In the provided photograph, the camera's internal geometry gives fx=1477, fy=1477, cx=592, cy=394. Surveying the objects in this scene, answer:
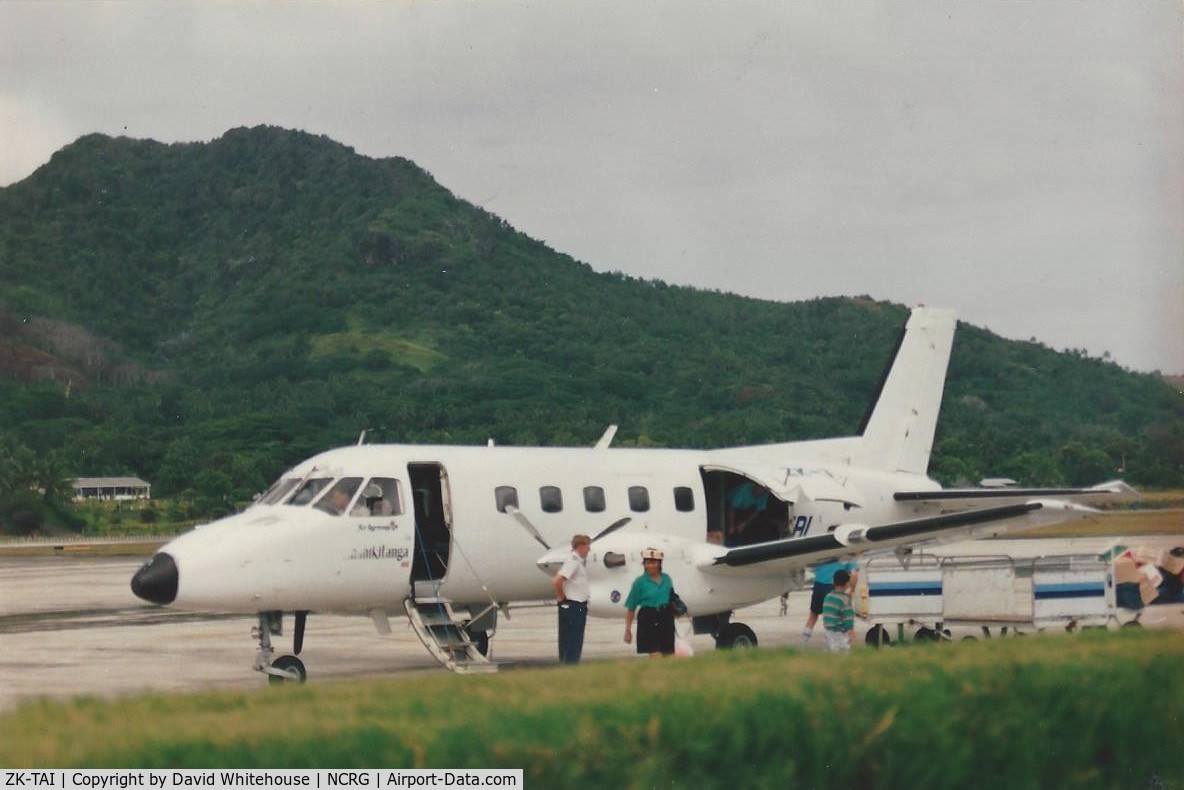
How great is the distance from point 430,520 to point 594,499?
208 cm

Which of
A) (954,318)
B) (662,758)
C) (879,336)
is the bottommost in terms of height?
(662,758)

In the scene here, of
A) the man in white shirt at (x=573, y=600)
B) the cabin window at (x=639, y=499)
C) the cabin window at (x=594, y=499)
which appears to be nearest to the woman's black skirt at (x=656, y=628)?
the man in white shirt at (x=573, y=600)

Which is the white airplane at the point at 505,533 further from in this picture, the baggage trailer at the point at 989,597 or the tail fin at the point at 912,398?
the tail fin at the point at 912,398

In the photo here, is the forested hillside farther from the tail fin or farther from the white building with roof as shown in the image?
the tail fin

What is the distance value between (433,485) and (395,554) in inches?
54.4

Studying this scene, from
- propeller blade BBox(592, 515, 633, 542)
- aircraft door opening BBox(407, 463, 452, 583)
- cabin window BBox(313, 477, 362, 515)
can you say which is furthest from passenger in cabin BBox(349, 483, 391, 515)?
propeller blade BBox(592, 515, 633, 542)

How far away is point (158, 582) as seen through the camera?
1503cm

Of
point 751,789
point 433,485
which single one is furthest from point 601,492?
point 751,789

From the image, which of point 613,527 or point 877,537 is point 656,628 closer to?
point 877,537

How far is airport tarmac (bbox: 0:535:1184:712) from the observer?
1698 centimetres

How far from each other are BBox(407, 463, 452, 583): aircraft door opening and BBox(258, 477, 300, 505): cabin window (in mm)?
1338

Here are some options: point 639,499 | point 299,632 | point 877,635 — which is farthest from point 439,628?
point 877,635

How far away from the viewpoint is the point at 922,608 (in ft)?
61.5

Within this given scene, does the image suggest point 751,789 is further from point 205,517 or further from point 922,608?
point 205,517
